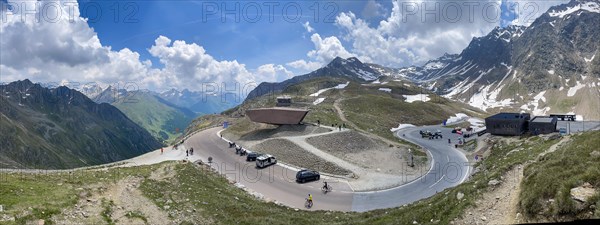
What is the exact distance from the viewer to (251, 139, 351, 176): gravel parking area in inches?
2272

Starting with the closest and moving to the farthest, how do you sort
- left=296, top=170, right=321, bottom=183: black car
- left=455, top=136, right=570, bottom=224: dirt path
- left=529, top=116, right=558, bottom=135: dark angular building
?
1. left=455, top=136, right=570, bottom=224: dirt path
2. left=296, top=170, right=321, bottom=183: black car
3. left=529, top=116, right=558, bottom=135: dark angular building

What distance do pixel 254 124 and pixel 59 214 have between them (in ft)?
231

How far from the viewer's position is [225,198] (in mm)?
36719

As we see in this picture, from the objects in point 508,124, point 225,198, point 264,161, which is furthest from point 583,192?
point 508,124

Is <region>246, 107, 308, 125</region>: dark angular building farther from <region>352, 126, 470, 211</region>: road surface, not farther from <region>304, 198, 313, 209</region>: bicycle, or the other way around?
<region>304, 198, 313, 209</region>: bicycle

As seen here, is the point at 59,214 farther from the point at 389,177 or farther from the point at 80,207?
the point at 389,177

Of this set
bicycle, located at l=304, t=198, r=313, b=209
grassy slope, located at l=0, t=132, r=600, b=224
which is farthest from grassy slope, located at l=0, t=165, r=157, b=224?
bicycle, located at l=304, t=198, r=313, b=209

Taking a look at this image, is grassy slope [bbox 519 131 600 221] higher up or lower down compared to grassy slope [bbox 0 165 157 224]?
higher up

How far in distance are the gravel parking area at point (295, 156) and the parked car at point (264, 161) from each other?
2.84 meters

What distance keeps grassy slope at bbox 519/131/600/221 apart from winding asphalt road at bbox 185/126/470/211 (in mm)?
21966

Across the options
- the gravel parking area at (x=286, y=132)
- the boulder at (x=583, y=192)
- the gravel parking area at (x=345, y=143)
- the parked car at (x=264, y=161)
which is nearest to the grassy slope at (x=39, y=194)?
the parked car at (x=264, y=161)

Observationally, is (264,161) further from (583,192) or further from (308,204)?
(583,192)

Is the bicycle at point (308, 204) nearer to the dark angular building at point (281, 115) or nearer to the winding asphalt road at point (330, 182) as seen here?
the winding asphalt road at point (330, 182)

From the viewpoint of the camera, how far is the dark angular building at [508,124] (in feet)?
286
